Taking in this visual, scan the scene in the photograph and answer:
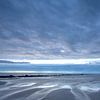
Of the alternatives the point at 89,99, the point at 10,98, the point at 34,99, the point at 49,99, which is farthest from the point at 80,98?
the point at 10,98

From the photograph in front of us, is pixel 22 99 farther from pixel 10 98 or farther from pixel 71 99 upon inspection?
pixel 71 99

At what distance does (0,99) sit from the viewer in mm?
22469

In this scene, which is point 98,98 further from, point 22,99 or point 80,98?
point 22,99

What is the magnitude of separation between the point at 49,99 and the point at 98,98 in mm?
5456

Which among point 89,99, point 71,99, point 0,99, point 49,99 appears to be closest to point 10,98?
point 0,99

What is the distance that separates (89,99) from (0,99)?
9135 millimetres

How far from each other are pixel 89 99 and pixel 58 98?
3.24m

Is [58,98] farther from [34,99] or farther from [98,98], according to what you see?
[98,98]

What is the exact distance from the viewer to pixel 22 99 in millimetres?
22203

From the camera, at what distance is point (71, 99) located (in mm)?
22750

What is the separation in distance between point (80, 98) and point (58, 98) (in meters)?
2.34

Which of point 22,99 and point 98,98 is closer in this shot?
point 22,99

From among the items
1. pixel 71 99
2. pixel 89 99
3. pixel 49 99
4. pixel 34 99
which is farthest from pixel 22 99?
pixel 89 99

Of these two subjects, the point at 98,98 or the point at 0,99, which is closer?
the point at 0,99
